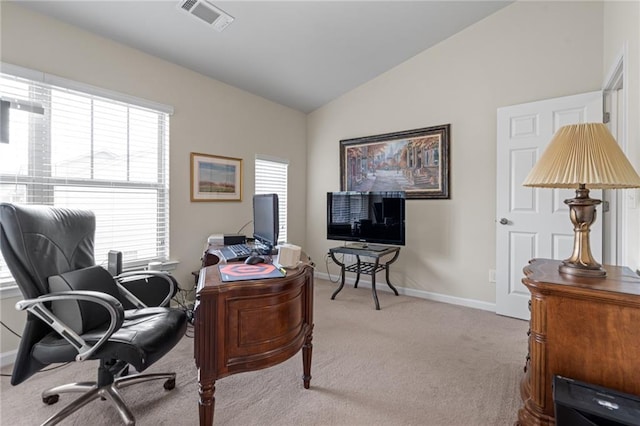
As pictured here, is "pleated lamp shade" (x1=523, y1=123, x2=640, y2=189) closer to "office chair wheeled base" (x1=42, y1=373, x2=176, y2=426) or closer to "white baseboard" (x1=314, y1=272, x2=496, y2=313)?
"white baseboard" (x1=314, y1=272, x2=496, y2=313)

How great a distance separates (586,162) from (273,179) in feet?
11.5

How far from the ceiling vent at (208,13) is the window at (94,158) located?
3.12 feet

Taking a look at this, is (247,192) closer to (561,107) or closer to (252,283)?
(252,283)

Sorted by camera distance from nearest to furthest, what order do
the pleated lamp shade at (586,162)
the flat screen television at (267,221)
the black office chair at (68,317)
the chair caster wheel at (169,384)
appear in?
the pleated lamp shade at (586,162), the black office chair at (68,317), the chair caster wheel at (169,384), the flat screen television at (267,221)

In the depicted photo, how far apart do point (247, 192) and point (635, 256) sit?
3.51 metres

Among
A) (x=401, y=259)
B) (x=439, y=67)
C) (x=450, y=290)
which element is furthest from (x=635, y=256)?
(x=439, y=67)

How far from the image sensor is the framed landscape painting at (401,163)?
3535 mm

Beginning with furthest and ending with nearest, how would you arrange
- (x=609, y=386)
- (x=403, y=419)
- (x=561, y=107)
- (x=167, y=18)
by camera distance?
(x=561, y=107), (x=167, y=18), (x=403, y=419), (x=609, y=386)

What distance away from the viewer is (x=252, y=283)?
4.73 ft

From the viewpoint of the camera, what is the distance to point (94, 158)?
2.60m

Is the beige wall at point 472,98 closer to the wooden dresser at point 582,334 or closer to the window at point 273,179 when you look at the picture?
the window at point 273,179

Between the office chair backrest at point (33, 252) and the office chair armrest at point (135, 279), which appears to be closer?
the office chair backrest at point (33, 252)

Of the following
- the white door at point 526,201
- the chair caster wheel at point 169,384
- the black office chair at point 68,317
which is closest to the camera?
the black office chair at point 68,317

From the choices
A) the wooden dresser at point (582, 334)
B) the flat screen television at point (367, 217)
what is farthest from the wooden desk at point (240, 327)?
the flat screen television at point (367, 217)
